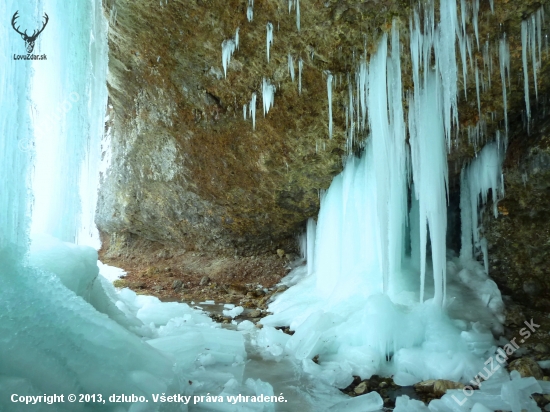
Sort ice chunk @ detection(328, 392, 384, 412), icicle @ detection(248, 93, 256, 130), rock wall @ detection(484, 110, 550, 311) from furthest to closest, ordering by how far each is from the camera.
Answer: icicle @ detection(248, 93, 256, 130) < rock wall @ detection(484, 110, 550, 311) < ice chunk @ detection(328, 392, 384, 412)

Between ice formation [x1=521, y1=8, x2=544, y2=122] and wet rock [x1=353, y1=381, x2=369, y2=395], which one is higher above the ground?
ice formation [x1=521, y1=8, x2=544, y2=122]

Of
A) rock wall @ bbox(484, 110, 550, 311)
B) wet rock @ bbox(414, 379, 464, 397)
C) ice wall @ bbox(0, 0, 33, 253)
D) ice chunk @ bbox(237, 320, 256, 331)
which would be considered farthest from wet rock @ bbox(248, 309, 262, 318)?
ice wall @ bbox(0, 0, 33, 253)

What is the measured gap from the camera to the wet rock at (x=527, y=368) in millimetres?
3863

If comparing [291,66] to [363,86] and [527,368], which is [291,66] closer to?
[363,86]

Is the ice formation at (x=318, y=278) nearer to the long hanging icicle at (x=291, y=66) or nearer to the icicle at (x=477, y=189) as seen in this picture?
the icicle at (x=477, y=189)

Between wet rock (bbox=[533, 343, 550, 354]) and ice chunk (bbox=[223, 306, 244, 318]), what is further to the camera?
ice chunk (bbox=[223, 306, 244, 318])

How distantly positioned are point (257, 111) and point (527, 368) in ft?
17.1

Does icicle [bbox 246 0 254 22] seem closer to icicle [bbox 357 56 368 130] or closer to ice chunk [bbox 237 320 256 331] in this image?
icicle [bbox 357 56 368 130]

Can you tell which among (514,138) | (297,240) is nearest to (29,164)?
(514,138)

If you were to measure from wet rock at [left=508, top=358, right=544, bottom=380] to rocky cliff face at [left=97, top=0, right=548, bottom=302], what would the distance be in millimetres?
2210

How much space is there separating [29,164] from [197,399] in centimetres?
246

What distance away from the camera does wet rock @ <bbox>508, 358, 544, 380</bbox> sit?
3.86 meters

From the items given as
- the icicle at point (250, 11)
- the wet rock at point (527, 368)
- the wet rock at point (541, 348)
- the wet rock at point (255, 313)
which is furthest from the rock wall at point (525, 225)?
the icicle at point (250, 11)

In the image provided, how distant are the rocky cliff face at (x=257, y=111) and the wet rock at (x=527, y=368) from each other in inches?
87.0
